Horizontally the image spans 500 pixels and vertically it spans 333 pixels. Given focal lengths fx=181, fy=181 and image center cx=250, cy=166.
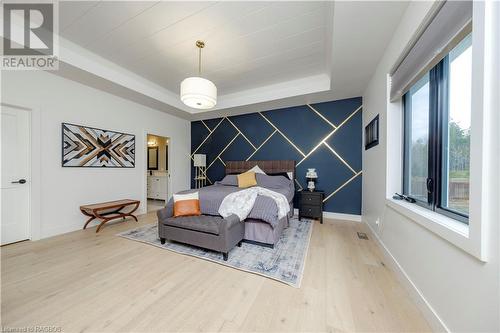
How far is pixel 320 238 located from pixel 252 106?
3253mm

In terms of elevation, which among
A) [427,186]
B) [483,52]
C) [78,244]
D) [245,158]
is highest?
[483,52]

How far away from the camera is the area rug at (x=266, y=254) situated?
2.01 meters

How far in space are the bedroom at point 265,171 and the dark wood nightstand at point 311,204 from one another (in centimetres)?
3

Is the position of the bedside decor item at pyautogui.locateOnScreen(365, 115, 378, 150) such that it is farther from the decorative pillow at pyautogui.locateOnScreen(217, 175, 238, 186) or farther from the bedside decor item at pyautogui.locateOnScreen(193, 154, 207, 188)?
the bedside decor item at pyautogui.locateOnScreen(193, 154, 207, 188)

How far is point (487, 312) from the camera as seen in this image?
0.91 metres

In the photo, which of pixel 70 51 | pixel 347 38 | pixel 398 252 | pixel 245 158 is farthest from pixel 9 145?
pixel 398 252

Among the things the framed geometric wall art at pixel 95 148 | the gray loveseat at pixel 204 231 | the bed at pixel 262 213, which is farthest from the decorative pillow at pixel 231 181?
the framed geometric wall art at pixel 95 148

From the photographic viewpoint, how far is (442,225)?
1237mm

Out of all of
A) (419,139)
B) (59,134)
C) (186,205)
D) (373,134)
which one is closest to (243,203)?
(186,205)

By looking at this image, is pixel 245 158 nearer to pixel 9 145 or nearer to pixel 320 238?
pixel 320 238

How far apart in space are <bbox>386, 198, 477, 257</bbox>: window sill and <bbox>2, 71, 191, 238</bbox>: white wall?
4.93m

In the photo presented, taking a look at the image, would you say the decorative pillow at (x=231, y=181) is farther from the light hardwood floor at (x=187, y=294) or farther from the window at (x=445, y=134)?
the window at (x=445, y=134)

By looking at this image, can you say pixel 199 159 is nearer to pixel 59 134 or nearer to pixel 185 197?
pixel 185 197

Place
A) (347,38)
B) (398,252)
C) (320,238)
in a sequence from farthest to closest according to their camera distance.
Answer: (320,238) → (347,38) → (398,252)
